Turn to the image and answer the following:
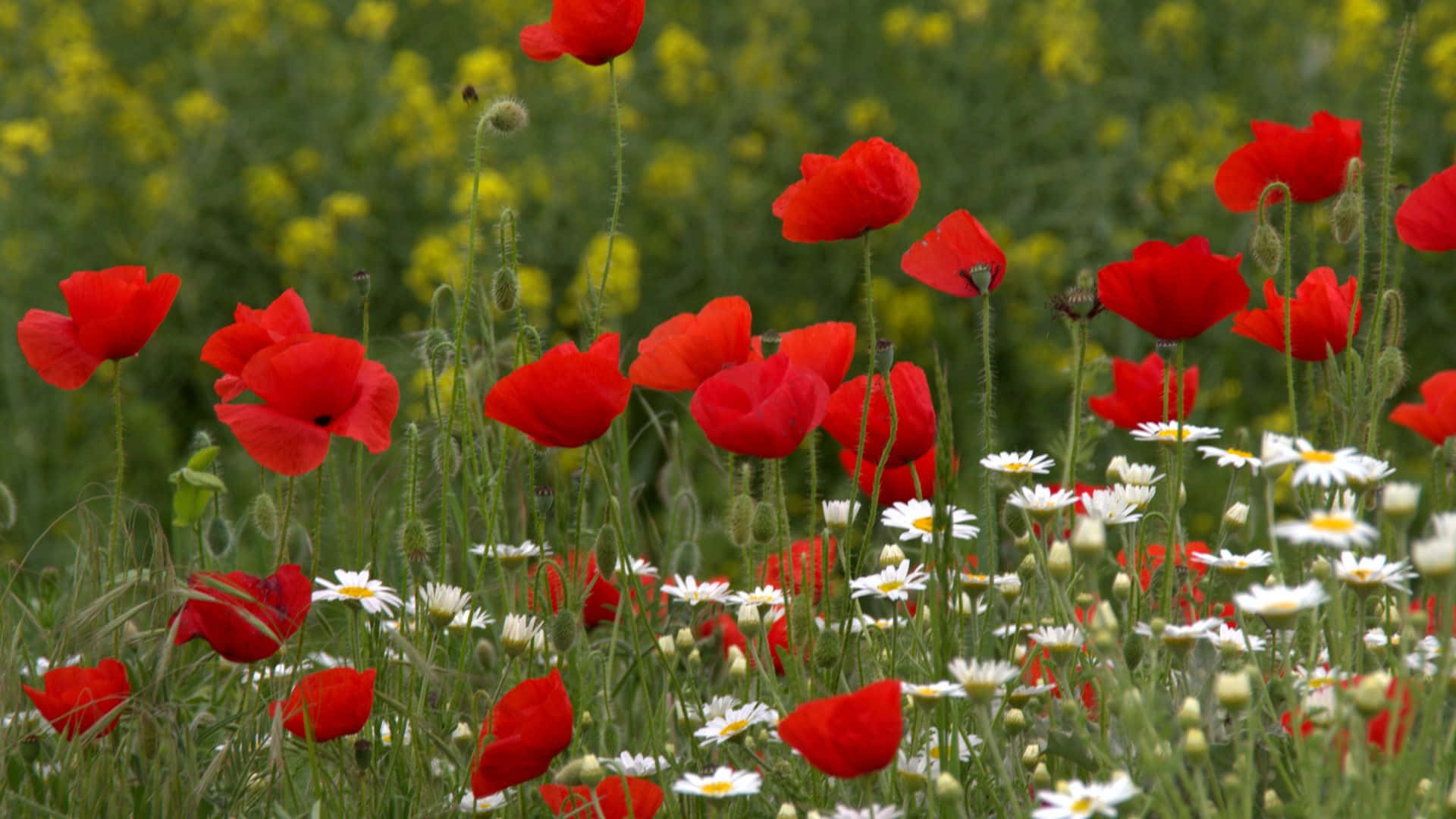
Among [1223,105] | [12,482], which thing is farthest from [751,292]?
[12,482]

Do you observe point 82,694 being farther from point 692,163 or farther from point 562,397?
point 692,163

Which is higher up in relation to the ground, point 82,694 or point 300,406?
point 300,406

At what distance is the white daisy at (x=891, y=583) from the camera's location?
55.8 inches

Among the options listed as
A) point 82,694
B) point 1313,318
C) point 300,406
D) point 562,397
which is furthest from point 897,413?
point 82,694

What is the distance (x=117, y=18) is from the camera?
6.09m

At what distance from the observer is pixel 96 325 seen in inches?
63.1

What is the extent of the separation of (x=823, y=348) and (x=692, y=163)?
3337 mm

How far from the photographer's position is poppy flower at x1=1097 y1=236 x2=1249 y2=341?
143cm

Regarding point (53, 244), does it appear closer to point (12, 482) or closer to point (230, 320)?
point (230, 320)

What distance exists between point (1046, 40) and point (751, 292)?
1.25 meters

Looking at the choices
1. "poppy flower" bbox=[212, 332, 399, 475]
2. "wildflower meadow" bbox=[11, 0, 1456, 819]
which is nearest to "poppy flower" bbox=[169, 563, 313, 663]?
"wildflower meadow" bbox=[11, 0, 1456, 819]

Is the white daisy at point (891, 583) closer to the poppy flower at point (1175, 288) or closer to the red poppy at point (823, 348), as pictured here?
the red poppy at point (823, 348)

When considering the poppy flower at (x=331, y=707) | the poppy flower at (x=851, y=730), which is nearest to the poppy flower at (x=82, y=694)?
the poppy flower at (x=331, y=707)

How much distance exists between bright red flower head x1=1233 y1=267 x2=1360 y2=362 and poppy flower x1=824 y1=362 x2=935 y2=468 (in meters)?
0.37
